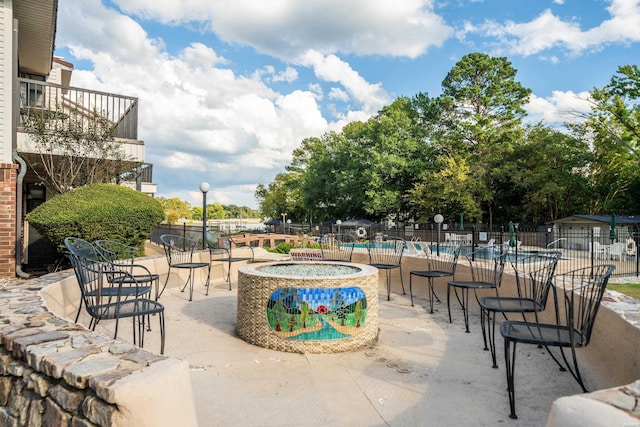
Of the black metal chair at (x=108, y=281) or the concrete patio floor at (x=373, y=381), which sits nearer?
the concrete patio floor at (x=373, y=381)

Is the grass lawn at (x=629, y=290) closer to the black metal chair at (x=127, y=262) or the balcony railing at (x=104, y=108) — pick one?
the black metal chair at (x=127, y=262)

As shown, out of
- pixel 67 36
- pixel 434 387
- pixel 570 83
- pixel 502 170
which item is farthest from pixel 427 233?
pixel 434 387

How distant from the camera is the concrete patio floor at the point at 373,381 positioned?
8.76ft

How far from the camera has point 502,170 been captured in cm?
2847

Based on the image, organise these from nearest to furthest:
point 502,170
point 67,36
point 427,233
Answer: point 67,36 < point 427,233 < point 502,170

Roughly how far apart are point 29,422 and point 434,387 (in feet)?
8.59

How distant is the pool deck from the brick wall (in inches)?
154

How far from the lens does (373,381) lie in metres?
3.29

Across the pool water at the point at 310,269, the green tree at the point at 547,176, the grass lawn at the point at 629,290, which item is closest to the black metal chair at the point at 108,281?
the pool water at the point at 310,269

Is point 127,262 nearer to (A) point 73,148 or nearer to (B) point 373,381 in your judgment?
(B) point 373,381

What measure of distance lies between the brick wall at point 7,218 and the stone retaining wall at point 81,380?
16.1 feet

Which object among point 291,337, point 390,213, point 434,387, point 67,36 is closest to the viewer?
point 434,387

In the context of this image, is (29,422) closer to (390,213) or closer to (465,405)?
(465,405)

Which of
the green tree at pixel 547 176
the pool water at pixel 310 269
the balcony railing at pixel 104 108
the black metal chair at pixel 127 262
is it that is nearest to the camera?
the black metal chair at pixel 127 262
